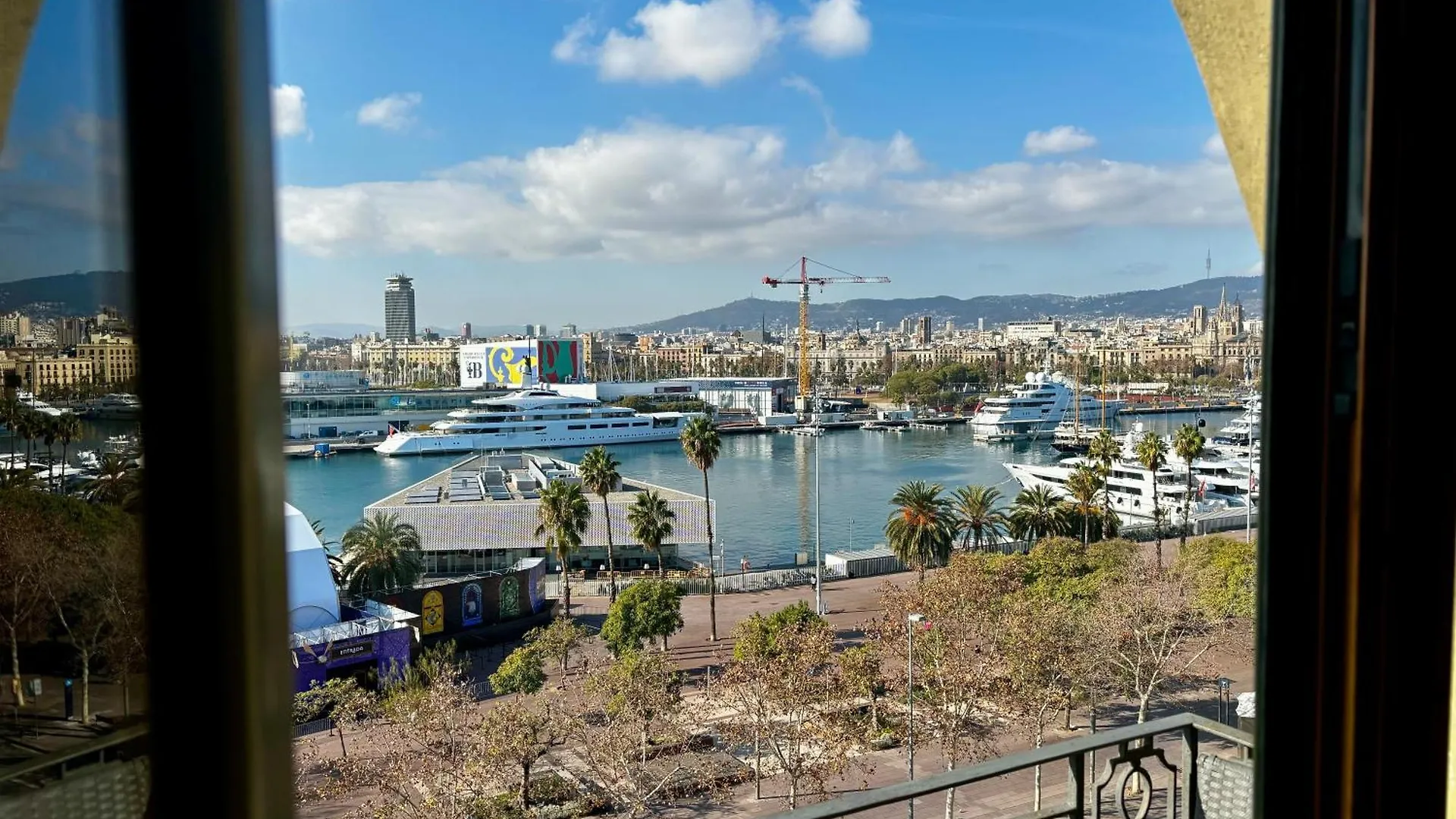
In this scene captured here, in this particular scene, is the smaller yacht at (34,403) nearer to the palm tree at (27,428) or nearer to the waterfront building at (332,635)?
the palm tree at (27,428)

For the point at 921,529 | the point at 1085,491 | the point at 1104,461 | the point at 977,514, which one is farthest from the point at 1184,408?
the point at 921,529

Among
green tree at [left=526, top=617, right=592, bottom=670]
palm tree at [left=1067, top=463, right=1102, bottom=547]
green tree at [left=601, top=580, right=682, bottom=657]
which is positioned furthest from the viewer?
palm tree at [left=1067, top=463, right=1102, bottom=547]

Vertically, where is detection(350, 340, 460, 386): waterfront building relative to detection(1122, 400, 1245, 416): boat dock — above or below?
above

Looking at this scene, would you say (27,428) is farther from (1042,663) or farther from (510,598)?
(510,598)

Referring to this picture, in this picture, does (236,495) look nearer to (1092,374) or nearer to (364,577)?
(364,577)

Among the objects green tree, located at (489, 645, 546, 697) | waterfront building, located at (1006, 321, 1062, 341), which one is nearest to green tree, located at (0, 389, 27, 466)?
green tree, located at (489, 645, 546, 697)

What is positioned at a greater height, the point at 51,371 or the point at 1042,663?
the point at 51,371

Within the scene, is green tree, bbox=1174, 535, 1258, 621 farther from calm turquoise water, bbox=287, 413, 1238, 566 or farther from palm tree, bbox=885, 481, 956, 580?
calm turquoise water, bbox=287, 413, 1238, 566
